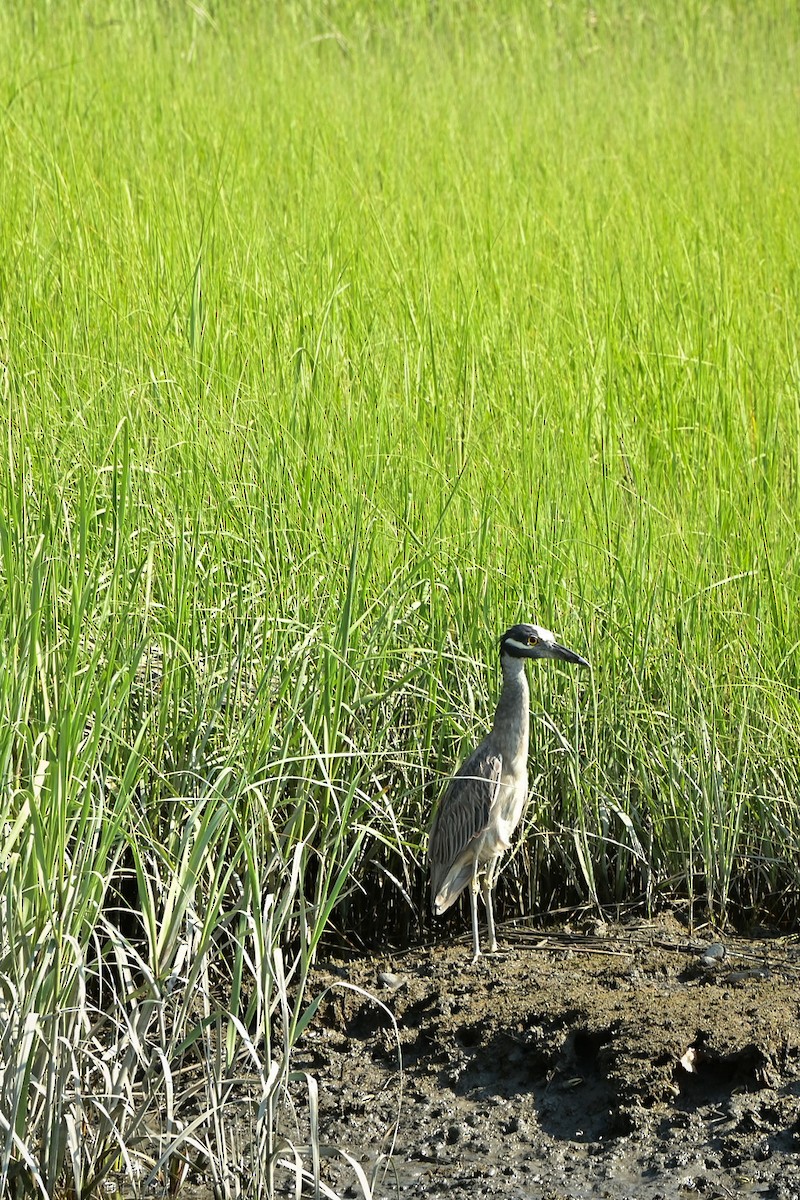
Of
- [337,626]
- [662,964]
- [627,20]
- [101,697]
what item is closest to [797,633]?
[662,964]

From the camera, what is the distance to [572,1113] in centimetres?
298

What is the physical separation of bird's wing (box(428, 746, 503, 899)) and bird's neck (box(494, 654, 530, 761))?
0.04m

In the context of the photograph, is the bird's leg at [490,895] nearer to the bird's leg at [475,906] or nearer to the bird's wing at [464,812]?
the bird's leg at [475,906]

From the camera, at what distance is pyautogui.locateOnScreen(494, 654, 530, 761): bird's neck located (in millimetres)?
3385

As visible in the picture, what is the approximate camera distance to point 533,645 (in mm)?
3367

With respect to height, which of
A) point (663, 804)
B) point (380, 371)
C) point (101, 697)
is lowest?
point (663, 804)

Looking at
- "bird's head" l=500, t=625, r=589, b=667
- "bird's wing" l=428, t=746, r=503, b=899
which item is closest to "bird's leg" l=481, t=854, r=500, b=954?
"bird's wing" l=428, t=746, r=503, b=899

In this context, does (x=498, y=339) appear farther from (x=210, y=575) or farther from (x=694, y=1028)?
(x=694, y=1028)

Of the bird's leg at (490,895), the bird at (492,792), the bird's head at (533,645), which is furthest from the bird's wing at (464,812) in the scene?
the bird's head at (533,645)

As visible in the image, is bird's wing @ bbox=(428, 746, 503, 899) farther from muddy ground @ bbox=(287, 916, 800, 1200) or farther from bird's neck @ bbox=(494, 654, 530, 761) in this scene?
muddy ground @ bbox=(287, 916, 800, 1200)

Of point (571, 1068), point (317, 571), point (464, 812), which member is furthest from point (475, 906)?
point (317, 571)

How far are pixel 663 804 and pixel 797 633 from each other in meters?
0.60

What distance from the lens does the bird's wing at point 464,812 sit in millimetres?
3281

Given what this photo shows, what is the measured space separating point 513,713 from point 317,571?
2.24ft
